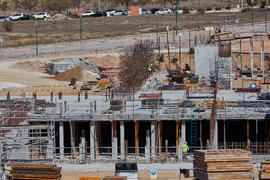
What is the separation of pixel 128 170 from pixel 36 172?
13.4ft

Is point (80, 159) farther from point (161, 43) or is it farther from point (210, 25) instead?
point (210, 25)

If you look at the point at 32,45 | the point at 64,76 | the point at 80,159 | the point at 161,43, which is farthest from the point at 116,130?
the point at 32,45

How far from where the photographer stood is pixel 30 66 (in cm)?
7062

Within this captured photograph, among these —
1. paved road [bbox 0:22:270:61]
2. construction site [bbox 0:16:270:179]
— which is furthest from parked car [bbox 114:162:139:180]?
paved road [bbox 0:22:270:61]

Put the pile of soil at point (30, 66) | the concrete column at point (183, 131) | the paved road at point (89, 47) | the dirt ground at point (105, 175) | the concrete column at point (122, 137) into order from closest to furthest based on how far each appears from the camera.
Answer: the dirt ground at point (105, 175) < the concrete column at point (183, 131) < the concrete column at point (122, 137) < the pile of soil at point (30, 66) < the paved road at point (89, 47)

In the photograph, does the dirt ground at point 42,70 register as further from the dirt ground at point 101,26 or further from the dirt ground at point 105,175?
the dirt ground at point 105,175

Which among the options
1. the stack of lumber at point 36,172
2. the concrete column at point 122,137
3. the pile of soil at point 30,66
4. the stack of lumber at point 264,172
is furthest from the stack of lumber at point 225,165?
the pile of soil at point 30,66

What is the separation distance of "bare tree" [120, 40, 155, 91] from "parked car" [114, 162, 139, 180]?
1713 centimetres

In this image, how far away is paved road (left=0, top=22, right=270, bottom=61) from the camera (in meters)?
75.8

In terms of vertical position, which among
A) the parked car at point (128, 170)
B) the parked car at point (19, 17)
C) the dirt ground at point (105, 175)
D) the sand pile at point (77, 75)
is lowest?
the dirt ground at point (105, 175)

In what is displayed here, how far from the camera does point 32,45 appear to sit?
276ft

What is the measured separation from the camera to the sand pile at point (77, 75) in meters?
63.4

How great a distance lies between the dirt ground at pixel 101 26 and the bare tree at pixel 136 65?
17708 millimetres

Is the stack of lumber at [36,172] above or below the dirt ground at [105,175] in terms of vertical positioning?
above
